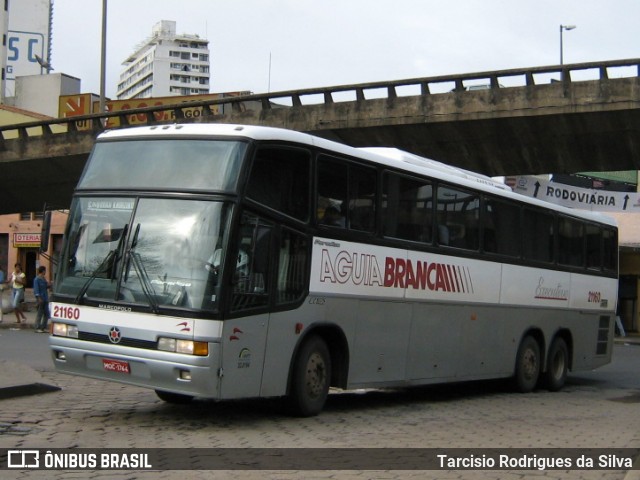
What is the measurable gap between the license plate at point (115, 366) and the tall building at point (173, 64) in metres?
182

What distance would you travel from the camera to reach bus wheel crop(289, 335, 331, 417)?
35.8ft

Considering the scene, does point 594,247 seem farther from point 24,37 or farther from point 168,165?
point 24,37

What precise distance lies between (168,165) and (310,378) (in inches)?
117

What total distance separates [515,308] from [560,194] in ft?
50.4

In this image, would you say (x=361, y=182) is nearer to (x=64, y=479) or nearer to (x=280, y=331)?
(x=280, y=331)

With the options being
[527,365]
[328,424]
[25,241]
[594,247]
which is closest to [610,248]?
[594,247]

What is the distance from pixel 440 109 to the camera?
86.7ft

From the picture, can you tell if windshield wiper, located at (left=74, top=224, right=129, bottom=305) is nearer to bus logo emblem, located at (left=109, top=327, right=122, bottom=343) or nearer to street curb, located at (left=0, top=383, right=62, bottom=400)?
bus logo emblem, located at (left=109, top=327, right=122, bottom=343)

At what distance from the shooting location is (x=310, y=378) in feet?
36.6

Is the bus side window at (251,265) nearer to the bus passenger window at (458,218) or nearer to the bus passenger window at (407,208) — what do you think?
the bus passenger window at (407,208)

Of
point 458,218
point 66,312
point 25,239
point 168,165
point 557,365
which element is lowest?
point 557,365

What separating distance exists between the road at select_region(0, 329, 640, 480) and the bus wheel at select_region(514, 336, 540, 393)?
708mm

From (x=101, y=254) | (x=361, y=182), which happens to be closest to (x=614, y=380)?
(x=361, y=182)

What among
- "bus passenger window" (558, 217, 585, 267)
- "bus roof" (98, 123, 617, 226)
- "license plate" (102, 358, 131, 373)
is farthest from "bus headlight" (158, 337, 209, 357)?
Answer: "bus passenger window" (558, 217, 585, 267)
